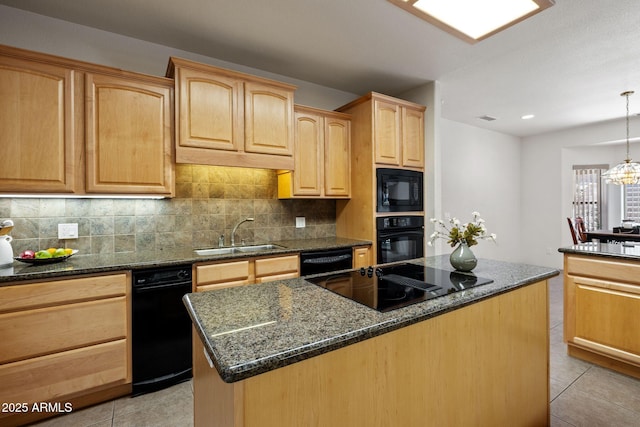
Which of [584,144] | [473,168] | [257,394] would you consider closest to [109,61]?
[257,394]

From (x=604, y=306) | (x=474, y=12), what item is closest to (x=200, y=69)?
(x=474, y=12)

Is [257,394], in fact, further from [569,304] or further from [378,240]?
[569,304]

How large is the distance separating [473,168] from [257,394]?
5.55 meters

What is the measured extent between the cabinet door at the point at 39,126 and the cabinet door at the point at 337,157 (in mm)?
2107

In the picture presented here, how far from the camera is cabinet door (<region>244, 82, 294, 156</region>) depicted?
2705 mm

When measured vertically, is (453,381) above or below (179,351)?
above

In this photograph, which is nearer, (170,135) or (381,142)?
(170,135)

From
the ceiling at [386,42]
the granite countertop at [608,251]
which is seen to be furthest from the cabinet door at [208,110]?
the granite countertop at [608,251]

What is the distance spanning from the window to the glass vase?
588cm

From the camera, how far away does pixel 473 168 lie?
17.6 feet

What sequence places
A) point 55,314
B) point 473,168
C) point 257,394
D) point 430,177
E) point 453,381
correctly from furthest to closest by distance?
point 473,168, point 430,177, point 55,314, point 453,381, point 257,394

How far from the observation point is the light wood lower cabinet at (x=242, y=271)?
7.48 feet

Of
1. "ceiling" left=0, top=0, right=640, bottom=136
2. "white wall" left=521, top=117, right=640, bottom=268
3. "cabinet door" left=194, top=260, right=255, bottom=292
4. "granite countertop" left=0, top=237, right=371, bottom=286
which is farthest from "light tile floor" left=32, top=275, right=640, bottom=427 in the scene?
"white wall" left=521, top=117, right=640, bottom=268

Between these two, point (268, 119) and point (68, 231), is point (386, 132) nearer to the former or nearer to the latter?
point (268, 119)
